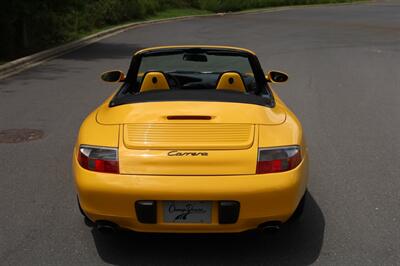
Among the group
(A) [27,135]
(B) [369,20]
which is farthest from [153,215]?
(B) [369,20]

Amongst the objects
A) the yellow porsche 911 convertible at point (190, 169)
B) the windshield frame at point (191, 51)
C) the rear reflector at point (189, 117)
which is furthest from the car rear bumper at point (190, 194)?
the windshield frame at point (191, 51)

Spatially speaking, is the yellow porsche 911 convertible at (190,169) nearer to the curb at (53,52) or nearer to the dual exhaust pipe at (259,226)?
the dual exhaust pipe at (259,226)

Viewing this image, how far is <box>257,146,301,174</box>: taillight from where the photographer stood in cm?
358

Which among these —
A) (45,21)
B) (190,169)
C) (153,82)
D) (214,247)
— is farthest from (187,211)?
(45,21)

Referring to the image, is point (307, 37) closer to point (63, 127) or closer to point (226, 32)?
point (226, 32)

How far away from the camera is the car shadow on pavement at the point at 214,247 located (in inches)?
149

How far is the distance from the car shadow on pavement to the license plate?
382mm

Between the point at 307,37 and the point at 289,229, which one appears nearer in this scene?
the point at 289,229

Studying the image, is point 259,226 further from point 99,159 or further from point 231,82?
point 231,82

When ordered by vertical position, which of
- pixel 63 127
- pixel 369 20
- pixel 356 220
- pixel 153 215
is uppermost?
pixel 153 215

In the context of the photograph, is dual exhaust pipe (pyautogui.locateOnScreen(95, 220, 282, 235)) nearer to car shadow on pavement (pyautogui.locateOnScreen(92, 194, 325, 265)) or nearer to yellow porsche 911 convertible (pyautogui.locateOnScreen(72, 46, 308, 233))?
yellow porsche 911 convertible (pyautogui.locateOnScreen(72, 46, 308, 233))

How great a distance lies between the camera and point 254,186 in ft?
11.4

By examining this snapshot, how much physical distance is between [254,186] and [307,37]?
19515mm

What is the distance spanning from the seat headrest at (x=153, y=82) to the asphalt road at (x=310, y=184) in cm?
114
